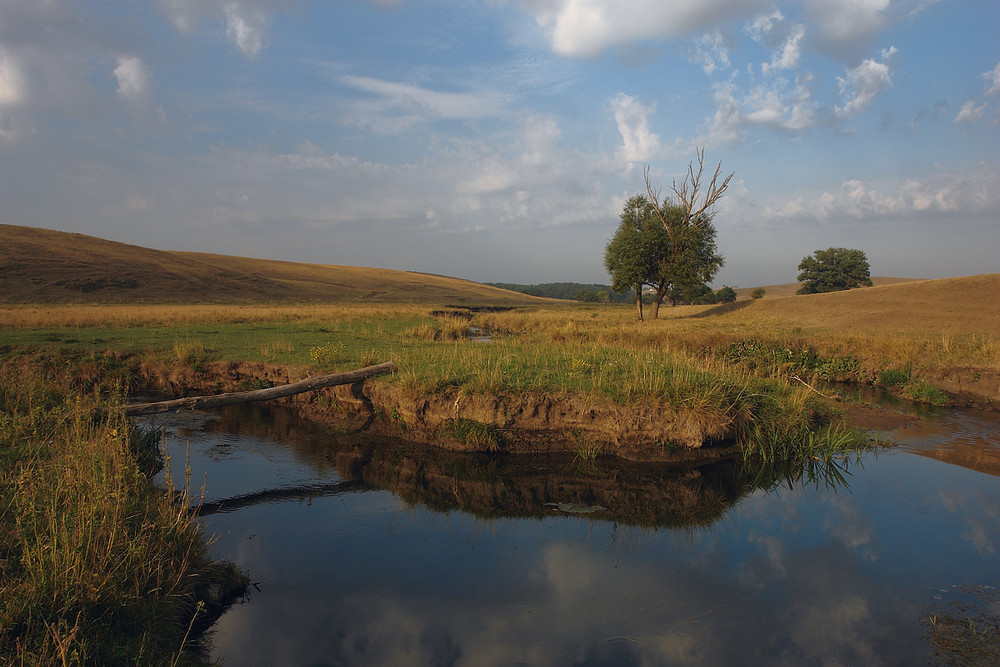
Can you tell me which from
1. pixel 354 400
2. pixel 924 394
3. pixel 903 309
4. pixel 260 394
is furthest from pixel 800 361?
pixel 260 394

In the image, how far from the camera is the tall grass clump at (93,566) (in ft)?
12.9

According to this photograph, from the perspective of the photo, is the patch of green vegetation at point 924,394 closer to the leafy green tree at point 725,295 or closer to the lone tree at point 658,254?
the lone tree at point 658,254

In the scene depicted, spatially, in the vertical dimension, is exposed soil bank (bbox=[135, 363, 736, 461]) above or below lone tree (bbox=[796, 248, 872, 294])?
below

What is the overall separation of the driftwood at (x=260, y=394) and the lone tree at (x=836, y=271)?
7567 cm

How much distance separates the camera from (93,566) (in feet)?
14.8

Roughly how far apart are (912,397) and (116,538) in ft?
59.1

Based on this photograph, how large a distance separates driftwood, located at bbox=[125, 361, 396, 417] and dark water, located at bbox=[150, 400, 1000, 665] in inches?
42.0

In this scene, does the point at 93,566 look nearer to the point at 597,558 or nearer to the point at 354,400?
the point at 597,558

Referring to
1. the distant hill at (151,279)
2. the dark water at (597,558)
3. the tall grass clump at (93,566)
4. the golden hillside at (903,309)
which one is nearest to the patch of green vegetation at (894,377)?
the dark water at (597,558)

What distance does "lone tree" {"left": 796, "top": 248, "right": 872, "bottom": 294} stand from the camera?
7262cm

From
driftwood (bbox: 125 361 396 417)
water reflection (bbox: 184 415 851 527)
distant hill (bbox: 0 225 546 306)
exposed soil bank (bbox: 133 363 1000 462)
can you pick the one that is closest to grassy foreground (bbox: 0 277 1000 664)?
exposed soil bank (bbox: 133 363 1000 462)

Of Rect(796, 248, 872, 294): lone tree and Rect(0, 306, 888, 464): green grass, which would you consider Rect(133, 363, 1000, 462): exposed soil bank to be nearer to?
Rect(0, 306, 888, 464): green grass

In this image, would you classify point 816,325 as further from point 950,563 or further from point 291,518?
point 291,518

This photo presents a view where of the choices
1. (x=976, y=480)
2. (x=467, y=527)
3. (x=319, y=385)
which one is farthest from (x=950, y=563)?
(x=319, y=385)
